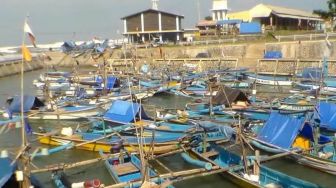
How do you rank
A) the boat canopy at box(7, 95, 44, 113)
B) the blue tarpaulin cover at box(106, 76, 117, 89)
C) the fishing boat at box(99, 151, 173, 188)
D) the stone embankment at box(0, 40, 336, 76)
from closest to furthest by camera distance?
the fishing boat at box(99, 151, 173, 188) < the boat canopy at box(7, 95, 44, 113) < the blue tarpaulin cover at box(106, 76, 117, 89) < the stone embankment at box(0, 40, 336, 76)

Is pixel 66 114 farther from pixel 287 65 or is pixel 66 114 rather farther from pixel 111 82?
pixel 287 65

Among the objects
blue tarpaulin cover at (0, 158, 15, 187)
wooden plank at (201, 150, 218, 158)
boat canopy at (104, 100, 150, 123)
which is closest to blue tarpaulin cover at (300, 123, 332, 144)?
wooden plank at (201, 150, 218, 158)

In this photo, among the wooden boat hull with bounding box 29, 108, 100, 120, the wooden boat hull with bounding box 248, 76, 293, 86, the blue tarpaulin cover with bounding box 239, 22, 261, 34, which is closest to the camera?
the wooden boat hull with bounding box 29, 108, 100, 120

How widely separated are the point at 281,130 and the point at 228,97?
826 cm

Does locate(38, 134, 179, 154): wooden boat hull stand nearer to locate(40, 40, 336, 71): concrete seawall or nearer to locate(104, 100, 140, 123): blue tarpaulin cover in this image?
locate(104, 100, 140, 123): blue tarpaulin cover

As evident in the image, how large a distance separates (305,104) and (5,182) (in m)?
16.8

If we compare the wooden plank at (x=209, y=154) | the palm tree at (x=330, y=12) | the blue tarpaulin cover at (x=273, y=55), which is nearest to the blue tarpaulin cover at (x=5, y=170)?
the wooden plank at (x=209, y=154)

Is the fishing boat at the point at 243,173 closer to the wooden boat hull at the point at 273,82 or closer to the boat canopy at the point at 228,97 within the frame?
the boat canopy at the point at 228,97

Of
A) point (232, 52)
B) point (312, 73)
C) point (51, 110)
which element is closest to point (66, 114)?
point (51, 110)

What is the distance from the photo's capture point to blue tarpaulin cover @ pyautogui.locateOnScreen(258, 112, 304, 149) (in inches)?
644

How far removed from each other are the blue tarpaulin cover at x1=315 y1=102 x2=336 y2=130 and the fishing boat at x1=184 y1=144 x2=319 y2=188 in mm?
4679

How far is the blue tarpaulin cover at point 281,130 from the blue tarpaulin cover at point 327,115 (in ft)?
6.35

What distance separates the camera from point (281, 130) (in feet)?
55.5

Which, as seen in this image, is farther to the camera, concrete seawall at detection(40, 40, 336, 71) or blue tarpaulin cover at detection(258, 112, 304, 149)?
concrete seawall at detection(40, 40, 336, 71)
